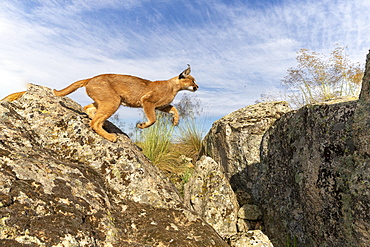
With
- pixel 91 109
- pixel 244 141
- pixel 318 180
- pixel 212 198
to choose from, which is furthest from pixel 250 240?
pixel 91 109

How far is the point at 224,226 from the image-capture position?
465 centimetres

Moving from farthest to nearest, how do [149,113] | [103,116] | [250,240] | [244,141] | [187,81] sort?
[187,81], [244,141], [149,113], [103,116], [250,240]

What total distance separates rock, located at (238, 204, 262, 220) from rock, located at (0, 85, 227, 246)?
190 cm

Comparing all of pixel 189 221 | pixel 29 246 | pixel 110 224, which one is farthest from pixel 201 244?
pixel 29 246

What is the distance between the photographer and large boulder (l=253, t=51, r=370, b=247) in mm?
2838

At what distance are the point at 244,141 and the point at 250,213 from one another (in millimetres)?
Answer: 1407

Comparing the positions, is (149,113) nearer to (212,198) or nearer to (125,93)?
(125,93)

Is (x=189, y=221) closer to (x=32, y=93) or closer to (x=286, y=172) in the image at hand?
(x=286, y=172)

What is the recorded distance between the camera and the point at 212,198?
15.9ft

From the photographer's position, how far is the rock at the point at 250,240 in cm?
353

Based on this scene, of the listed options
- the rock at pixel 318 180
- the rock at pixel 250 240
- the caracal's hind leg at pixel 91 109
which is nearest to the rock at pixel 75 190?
the caracal's hind leg at pixel 91 109

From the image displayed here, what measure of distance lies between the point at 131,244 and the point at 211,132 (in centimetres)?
443

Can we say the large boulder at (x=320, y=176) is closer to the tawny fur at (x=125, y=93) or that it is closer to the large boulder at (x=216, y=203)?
the large boulder at (x=216, y=203)

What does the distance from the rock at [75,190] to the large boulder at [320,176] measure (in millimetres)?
1472
